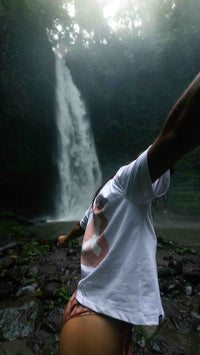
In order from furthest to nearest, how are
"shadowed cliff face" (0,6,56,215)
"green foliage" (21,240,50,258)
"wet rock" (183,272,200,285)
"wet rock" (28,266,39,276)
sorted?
"shadowed cliff face" (0,6,56,215)
"green foliage" (21,240,50,258)
"wet rock" (28,266,39,276)
"wet rock" (183,272,200,285)

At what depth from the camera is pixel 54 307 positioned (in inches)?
106

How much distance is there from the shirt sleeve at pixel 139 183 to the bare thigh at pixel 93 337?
0.53 meters

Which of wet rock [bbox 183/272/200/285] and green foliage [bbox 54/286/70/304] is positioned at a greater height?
green foliage [bbox 54/286/70/304]

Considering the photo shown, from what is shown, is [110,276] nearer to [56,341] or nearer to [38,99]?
[56,341]

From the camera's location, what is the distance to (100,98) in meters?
21.2

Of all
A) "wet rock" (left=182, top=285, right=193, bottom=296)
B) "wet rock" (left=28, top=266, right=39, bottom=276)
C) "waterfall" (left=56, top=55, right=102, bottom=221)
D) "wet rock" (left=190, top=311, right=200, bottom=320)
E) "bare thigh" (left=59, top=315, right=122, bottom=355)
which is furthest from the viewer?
"waterfall" (left=56, top=55, right=102, bottom=221)

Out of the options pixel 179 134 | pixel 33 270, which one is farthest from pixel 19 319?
pixel 179 134

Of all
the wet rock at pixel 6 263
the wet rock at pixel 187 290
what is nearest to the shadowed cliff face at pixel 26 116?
the wet rock at pixel 6 263

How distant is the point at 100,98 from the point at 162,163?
2197 centimetres

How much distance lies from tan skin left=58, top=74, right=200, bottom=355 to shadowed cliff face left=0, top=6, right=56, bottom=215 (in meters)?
14.4

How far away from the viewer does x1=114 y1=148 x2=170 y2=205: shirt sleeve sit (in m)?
0.83

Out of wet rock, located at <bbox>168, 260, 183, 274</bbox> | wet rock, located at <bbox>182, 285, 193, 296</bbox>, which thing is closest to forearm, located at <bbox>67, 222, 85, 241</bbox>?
wet rock, located at <bbox>182, 285, 193, 296</bbox>

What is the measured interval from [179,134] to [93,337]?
0.87 metres

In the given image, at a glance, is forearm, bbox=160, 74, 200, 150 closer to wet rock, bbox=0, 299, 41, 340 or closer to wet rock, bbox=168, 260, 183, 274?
wet rock, bbox=0, 299, 41, 340
